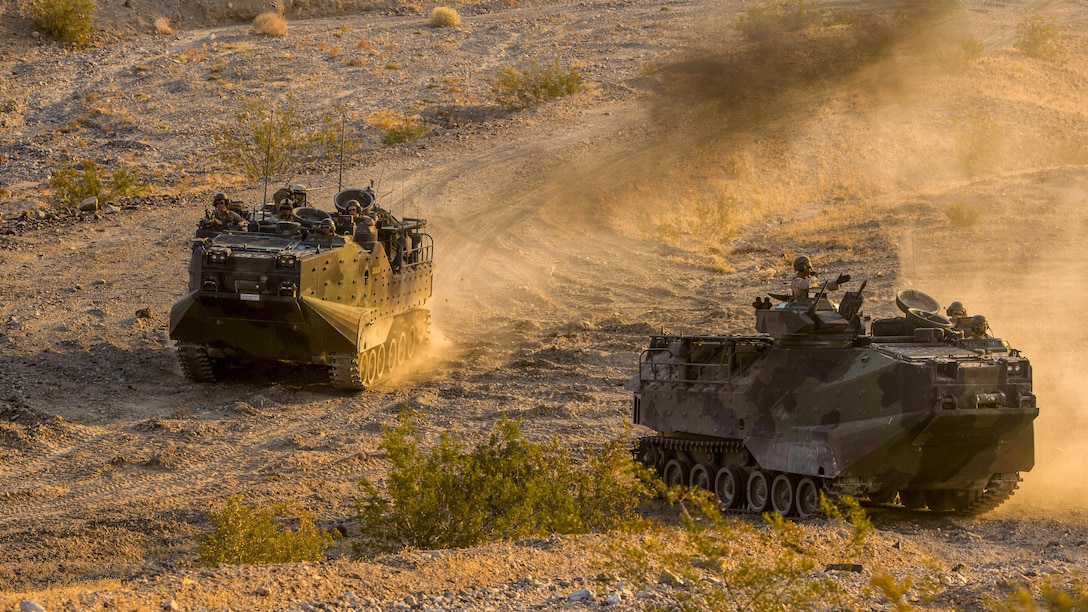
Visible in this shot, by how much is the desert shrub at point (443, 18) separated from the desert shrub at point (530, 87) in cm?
840

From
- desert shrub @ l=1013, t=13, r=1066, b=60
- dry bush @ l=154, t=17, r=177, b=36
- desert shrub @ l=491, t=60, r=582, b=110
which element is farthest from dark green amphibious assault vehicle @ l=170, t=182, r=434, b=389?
desert shrub @ l=1013, t=13, r=1066, b=60

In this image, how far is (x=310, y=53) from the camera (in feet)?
181

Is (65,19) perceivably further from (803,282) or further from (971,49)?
(803,282)

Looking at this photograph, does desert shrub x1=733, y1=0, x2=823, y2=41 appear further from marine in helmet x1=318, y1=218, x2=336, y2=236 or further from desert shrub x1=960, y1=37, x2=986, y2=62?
marine in helmet x1=318, y1=218, x2=336, y2=236

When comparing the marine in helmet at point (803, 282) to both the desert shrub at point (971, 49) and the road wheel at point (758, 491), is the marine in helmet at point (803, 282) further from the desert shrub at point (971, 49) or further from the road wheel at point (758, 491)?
the desert shrub at point (971, 49)

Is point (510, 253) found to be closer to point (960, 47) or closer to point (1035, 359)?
point (1035, 359)

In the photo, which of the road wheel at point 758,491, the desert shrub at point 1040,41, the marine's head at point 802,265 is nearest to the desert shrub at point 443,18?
the desert shrub at point 1040,41

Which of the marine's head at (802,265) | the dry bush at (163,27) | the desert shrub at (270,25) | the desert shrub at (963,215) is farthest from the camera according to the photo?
the dry bush at (163,27)

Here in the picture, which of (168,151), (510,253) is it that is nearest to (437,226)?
(510,253)

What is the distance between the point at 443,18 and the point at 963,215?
28.3 meters

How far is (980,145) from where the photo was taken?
47.1 metres

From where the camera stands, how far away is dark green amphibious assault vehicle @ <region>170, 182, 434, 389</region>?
75.1 feet

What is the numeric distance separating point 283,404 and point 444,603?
1334 centimetres

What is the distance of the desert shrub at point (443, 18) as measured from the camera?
5931 centimetres
